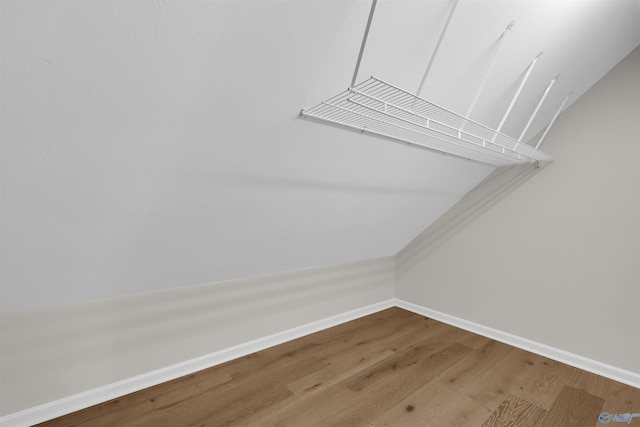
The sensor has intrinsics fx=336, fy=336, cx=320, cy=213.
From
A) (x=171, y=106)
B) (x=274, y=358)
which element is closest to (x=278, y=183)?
(x=171, y=106)

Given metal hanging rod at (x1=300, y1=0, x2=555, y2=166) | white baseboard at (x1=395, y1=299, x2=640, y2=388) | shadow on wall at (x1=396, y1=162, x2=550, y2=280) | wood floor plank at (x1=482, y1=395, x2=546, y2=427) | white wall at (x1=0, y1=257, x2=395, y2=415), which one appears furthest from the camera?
shadow on wall at (x1=396, y1=162, x2=550, y2=280)

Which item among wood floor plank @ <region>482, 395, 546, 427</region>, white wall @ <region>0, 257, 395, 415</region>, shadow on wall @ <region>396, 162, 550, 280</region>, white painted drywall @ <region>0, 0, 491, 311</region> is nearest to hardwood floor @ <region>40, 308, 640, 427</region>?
wood floor plank @ <region>482, 395, 546, 427</region>

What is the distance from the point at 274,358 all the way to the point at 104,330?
946 millimetres

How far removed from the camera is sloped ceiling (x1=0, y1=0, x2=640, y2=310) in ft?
2.39

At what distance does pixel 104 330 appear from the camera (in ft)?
5.20

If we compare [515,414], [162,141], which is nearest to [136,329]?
[162,141]

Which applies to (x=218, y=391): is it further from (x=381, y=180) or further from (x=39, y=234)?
(x=381, y=180)

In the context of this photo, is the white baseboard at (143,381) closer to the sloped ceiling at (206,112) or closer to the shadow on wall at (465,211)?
the sloped ceiling at (206,112)

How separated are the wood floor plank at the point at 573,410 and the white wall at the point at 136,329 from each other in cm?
146

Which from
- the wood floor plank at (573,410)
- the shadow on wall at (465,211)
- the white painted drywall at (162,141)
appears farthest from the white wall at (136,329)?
the wood floor plank at (573,410)

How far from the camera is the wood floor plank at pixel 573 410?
1.56 meters

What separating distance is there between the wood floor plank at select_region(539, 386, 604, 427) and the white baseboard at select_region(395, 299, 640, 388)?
1.00 ft

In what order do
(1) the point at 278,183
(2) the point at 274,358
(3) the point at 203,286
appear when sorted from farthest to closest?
1. (2) the point at 274,358
2. (3) the point at 203,286
3. (1) the point at 278,183

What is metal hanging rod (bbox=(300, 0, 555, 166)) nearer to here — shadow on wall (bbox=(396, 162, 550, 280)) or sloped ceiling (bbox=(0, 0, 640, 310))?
sloped ceiling (bbox=(0, 0, 640, 310))
